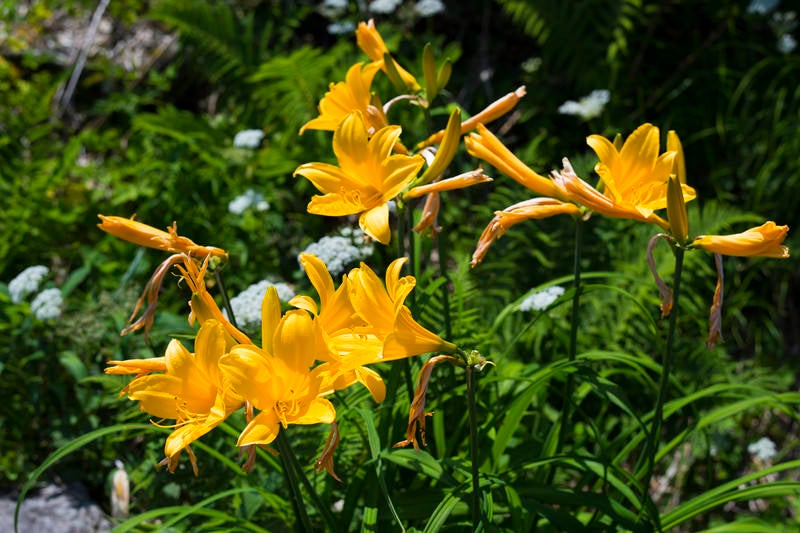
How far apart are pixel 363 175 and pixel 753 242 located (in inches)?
29.4

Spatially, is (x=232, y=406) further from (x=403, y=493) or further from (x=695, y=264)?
(x=695, y=264)

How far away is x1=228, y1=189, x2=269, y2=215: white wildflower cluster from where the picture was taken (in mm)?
3189

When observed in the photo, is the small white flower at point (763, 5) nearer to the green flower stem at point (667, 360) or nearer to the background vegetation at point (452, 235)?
the background vegetation at point (452, 235)

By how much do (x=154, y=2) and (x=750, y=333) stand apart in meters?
4.26

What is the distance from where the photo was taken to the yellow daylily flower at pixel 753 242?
1344 mm

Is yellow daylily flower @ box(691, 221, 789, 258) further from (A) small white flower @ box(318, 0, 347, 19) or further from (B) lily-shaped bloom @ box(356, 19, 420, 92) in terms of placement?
(A) small white flower @ box(318, 0, 347, 19)

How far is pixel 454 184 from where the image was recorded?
59.5 inches

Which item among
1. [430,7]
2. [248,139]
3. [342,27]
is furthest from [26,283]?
[430,7]

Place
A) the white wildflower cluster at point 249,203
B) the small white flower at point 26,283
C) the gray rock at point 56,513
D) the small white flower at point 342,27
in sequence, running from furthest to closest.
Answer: the small white flower at point 342,27 < the white wildflower cluster at point 249,203 < the small white flower at point 26,283 < the gray rock at point 56,513

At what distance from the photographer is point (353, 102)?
1.78 metres

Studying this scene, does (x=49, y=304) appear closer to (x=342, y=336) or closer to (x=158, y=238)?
(x=158, y=238)

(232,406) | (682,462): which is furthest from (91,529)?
(682,462)

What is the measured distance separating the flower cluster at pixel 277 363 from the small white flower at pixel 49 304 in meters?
1.37

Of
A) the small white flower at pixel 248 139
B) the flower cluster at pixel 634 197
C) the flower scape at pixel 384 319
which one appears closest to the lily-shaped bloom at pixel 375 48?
the flower scape at pixel 384 319
